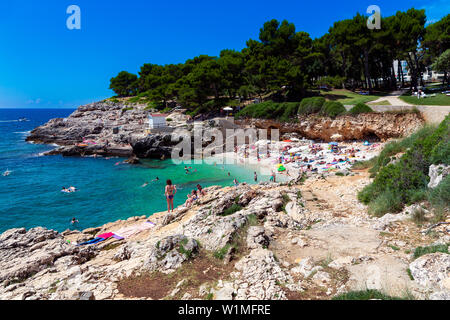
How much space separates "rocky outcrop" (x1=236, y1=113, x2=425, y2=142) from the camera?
73.6ft

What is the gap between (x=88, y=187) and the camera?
23562 mm

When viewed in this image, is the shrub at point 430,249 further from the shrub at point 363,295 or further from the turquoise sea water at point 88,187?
the turquoise sea water at point 88,187

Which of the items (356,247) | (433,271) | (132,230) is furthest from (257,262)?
(132,230)

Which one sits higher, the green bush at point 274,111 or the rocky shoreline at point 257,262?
the green bush at point 274,111

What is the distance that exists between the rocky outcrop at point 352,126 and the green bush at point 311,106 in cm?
69

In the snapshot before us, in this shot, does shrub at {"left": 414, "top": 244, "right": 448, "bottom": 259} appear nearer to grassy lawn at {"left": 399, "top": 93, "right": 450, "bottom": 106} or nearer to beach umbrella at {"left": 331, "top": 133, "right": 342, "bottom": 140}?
grassy lawn at {"left": 399, "top": 93, "right": 450, "bottom": 106}

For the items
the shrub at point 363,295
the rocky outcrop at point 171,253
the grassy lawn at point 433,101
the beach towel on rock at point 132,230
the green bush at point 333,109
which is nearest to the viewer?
the shrub at point 363,295

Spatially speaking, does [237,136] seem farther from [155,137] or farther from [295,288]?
[295,288]

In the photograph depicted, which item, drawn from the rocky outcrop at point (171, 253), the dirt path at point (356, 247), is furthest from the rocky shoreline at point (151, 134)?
the rocky outcrop at point (171, 253)

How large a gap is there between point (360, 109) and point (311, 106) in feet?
18.7

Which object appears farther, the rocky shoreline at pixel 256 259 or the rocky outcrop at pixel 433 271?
the rocky shoreline at pixel 256 259

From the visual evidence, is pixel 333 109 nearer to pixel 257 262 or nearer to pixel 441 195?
pixel 441 195

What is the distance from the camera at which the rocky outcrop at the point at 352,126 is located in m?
22.4
